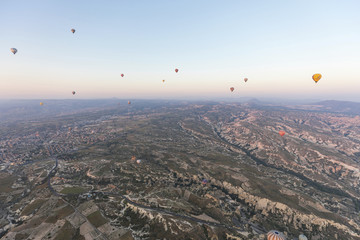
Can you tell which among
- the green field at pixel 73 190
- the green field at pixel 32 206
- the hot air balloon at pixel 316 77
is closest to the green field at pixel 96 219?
the green field at pixel 73 190

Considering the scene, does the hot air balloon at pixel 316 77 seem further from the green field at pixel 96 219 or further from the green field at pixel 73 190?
the green field at pixel 73 190

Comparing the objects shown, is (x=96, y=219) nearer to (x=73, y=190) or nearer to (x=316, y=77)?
(x=73, y=190)

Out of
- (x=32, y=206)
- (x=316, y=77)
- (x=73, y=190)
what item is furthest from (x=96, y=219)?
(x=316, y=77)

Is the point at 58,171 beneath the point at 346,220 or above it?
above

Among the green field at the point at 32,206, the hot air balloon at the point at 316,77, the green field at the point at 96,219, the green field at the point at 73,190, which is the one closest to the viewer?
the green field at the point at 96,219

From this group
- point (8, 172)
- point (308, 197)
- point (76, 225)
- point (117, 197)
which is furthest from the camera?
point (8, 172)

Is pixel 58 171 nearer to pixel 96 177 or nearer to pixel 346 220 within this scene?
pixel 96 177

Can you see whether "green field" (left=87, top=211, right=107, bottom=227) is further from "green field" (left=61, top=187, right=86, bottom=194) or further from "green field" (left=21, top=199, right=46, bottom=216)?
"green field" (left=21, top=199, right=46, bottom=216)

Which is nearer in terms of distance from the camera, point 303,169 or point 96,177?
point 96,177

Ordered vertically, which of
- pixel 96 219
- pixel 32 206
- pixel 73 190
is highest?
pixel 32 206

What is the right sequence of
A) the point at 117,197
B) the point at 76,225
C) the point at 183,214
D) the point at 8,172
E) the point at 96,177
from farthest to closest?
the point at 8,172 → the point at 96,177 → the point at 117,197 → the point at 183,214 → the point at 76,225

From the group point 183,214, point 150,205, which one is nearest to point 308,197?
point 183,214
